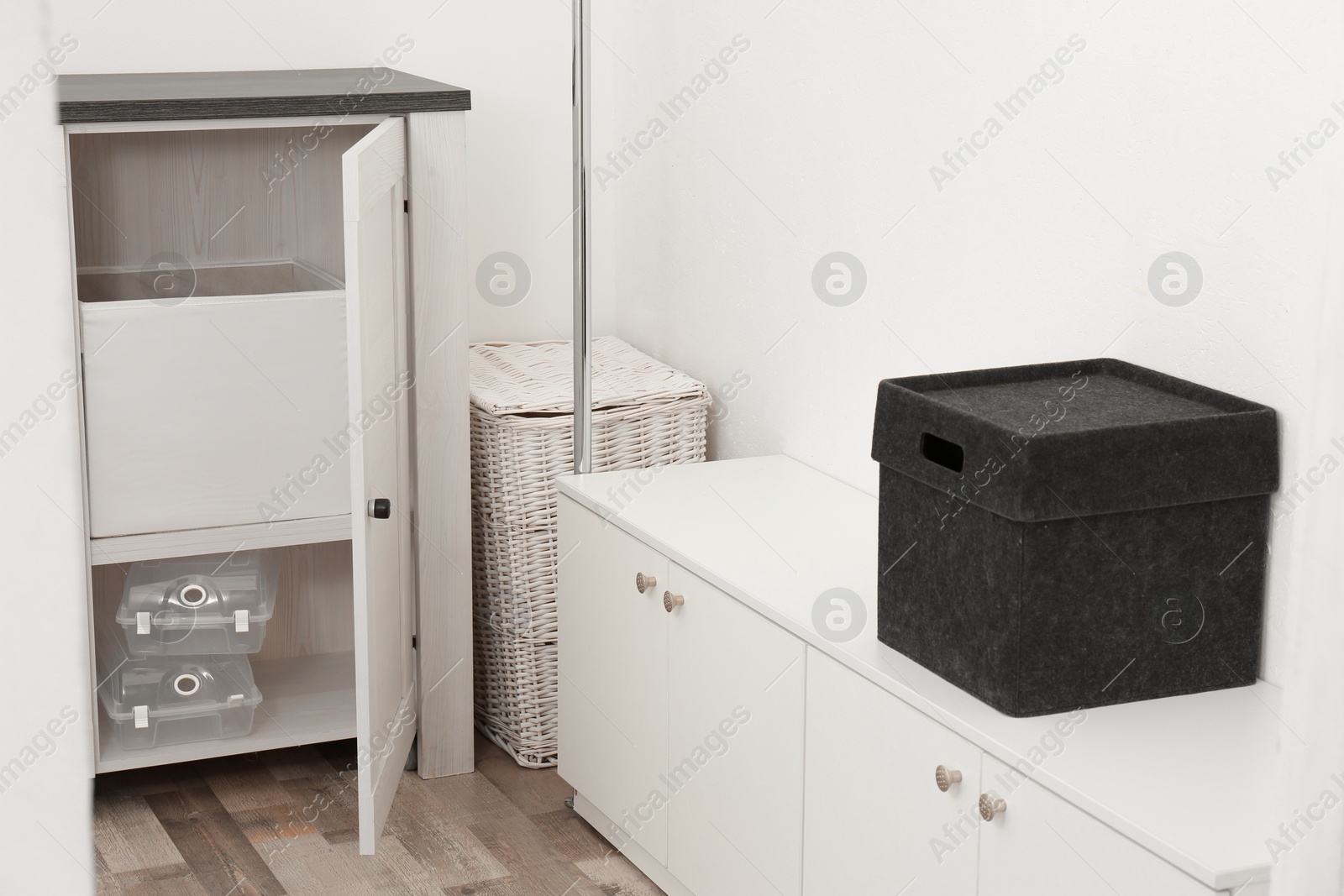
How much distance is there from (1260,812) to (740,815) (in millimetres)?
801

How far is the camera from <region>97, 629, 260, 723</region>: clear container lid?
7.68ft

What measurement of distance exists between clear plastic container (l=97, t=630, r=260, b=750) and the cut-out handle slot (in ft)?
4.87

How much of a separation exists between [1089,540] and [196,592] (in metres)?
1.65

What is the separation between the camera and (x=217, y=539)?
2.25 metres

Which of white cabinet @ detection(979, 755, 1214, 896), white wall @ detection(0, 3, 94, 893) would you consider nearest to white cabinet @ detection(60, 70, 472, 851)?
white cabinet @ detection(979, 755, 1214, 896)

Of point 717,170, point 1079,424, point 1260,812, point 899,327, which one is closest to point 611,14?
point 717,170

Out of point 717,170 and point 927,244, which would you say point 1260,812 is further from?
point 717,170

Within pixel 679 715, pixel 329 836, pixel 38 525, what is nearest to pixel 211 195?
pixel 329 836

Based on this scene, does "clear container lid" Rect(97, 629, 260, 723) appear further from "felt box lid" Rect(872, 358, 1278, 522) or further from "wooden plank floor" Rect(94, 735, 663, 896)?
"felt box lid" Rect(872, 358, 1278, 522)

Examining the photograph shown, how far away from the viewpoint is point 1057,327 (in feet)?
5.40

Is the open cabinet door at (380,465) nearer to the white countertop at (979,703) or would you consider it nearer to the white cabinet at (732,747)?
the white countertop at (979,703)

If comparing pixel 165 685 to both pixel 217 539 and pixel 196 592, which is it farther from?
pixel 217 539

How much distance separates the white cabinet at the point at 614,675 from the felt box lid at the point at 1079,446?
1.99 ft

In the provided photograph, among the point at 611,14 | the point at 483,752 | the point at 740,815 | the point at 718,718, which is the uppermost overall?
the point at 611,14
